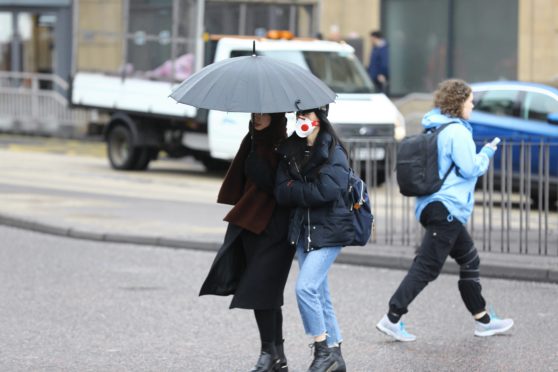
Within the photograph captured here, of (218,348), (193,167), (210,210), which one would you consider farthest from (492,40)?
(218,348)

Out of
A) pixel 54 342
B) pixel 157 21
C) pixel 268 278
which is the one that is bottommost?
pixel 54 342

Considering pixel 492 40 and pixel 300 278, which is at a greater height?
pixel 492 40

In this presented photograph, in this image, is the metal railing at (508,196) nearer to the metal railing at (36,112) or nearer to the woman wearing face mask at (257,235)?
the woman wearing face mask at (257,235)

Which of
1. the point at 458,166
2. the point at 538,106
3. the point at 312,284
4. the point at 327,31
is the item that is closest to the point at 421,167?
the point at 458,166

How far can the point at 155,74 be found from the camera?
20656mm

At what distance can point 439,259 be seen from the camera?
8.37 m

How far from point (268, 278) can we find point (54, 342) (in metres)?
1.88

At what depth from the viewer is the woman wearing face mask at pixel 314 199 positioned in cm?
681

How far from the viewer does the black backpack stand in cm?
823

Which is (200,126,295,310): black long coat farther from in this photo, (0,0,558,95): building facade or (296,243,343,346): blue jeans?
(0,0,558,95): building facade

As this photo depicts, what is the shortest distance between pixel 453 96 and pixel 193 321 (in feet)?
7.65

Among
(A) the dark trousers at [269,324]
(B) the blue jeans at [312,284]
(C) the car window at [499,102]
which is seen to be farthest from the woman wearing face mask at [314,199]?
(C) the car window at [499,102]

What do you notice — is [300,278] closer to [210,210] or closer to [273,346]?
[273,346]

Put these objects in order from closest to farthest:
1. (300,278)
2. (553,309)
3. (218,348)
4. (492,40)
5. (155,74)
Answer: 1. (300,278)
2. (218,348)
3. (553,309)
4. (155,74)
5. (492,40)
